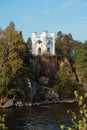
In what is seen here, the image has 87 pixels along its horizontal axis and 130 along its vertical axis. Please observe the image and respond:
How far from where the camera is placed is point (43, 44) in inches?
4382

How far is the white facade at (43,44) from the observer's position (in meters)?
111

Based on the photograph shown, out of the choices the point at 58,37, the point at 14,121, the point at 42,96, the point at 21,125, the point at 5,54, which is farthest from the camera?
the point at 58,37

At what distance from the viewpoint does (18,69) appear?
79.1 metres

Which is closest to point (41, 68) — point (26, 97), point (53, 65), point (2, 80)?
point (53, 65)

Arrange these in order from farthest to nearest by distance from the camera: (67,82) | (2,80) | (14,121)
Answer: (67,82), (2,80), (14,121)

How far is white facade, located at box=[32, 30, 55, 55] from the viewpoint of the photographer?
111 metres

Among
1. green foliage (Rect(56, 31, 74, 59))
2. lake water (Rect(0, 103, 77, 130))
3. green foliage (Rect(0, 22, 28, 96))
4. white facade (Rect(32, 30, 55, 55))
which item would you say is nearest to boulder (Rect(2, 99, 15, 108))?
green foliage (Rect(0, 22, 28, 96))

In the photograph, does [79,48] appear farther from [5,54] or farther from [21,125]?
[21,125]

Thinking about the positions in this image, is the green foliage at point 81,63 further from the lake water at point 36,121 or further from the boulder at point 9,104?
the lake water at point 36,121

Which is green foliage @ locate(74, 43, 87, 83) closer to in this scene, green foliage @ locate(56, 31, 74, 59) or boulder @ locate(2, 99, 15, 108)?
green foliage @ locate(56, 31, 74, 59)

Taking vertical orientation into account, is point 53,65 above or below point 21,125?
above

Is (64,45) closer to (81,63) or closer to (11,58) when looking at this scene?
(81,63)

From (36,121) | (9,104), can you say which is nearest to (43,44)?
(9,104)

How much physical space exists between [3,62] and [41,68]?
2809 cm
